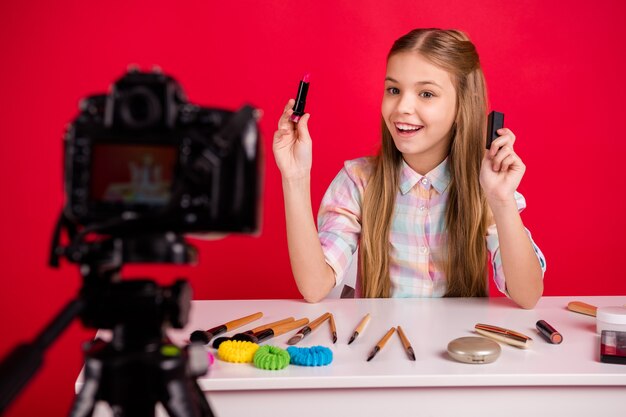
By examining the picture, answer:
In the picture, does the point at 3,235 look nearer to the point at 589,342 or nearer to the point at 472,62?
the point at 472,62

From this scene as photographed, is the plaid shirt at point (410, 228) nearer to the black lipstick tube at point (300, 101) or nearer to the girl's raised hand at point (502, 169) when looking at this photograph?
the girl's raised hand at point (502, 169)

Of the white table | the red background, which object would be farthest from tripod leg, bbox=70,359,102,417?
the red background

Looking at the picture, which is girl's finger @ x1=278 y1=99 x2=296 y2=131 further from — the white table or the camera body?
the camera body

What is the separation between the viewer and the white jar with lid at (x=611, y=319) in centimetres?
135

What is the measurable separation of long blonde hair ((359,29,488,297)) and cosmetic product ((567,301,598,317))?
0.93 feet

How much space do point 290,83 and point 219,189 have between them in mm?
2157

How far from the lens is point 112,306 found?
2.19 ft

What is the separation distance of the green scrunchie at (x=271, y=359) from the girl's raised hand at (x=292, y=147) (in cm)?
54

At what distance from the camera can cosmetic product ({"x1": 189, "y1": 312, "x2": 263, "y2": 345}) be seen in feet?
4.36

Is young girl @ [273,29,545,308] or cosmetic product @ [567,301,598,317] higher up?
young girl @ [273,29,545,308]

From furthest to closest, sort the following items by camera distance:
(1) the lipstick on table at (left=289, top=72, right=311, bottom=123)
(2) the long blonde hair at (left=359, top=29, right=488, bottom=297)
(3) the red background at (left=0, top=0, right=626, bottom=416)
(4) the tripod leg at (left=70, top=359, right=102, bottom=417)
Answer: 1. (3) the red background at (left=0, top=0, right=626, bottom=416)
2. (2) the long blonde hair at (left=359, top=29, right=488, bottom=297)
3. (1) the lipstick on table at (left=289, top=72, right=311, bottom=123)
4. (4) the tripod leg at (left=70, top=359, right=102, bottom=417)

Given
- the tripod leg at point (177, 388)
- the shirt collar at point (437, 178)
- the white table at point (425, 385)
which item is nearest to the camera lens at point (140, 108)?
the tripod leg at point (177, 388)

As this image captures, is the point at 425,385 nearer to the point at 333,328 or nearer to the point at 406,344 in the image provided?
the point at 406,344

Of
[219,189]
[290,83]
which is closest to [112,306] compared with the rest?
[219,189]
